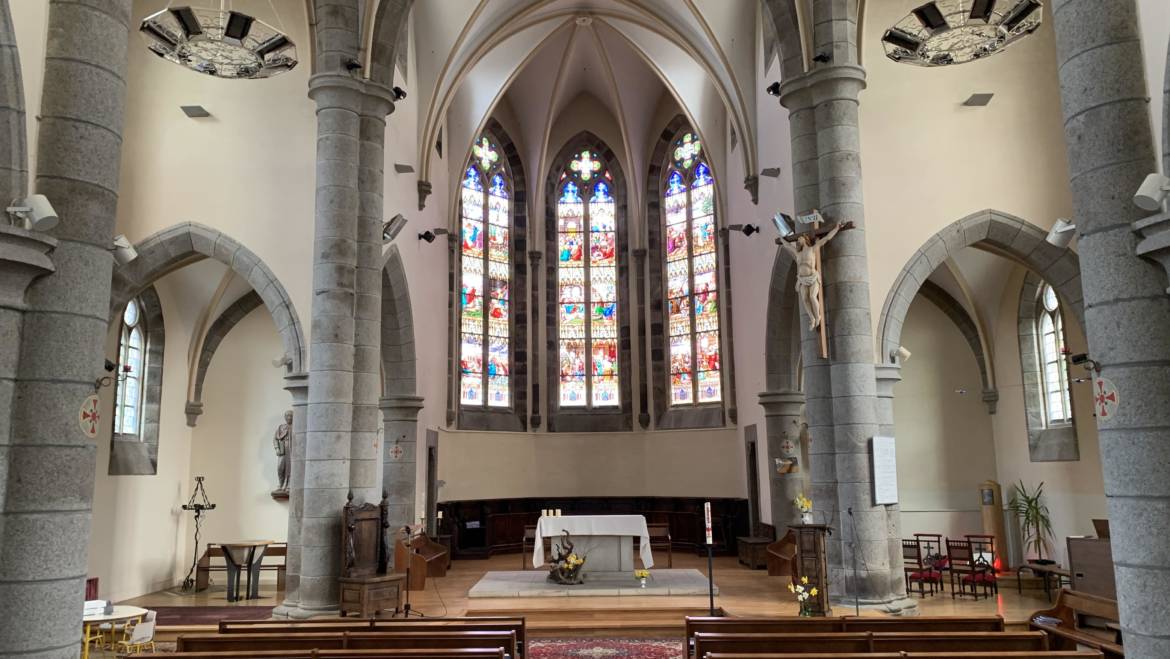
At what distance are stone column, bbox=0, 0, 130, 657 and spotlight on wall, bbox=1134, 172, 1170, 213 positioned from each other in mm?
6348

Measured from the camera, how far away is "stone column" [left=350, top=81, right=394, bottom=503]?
11.6m

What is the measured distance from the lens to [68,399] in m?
5.59

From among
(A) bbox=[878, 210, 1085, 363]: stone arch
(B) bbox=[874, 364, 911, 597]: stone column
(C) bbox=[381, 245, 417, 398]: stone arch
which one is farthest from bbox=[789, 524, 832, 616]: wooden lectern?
(C) bbox=[381, 245, 417, 398]: stone arch

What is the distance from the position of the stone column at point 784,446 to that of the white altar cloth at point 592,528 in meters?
3.26

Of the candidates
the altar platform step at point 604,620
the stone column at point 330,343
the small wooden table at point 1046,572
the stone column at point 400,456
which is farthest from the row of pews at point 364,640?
the small wooden table at point 1046,572

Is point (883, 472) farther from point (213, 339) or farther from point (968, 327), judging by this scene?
point (213, 339)

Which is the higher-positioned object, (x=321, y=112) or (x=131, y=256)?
(x=321, y=112)

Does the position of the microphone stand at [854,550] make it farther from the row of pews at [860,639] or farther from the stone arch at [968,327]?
the stone arch at [968,327]

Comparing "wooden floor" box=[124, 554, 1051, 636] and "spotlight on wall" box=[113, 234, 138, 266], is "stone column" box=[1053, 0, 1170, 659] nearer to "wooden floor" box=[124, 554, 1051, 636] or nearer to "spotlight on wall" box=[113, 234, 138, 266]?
"wooden floor" box=[124, 554, 1051, 636]

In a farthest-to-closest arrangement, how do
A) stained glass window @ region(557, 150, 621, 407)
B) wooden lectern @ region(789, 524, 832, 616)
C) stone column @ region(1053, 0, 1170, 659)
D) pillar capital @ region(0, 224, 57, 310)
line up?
stained glass window @ region(557, 150, 621, 407) → wooden lectern @ region(789, 524, 832, 616) → pillar capital @ region(0, 224, 57, 310) → stone column @ region(1053, 0, 1170, 659)

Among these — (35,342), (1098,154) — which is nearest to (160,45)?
(35,342)

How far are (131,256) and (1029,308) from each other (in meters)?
13.5

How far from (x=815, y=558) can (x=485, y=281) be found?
12.2 m

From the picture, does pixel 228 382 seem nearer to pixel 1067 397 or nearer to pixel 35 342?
pixel 35 342
